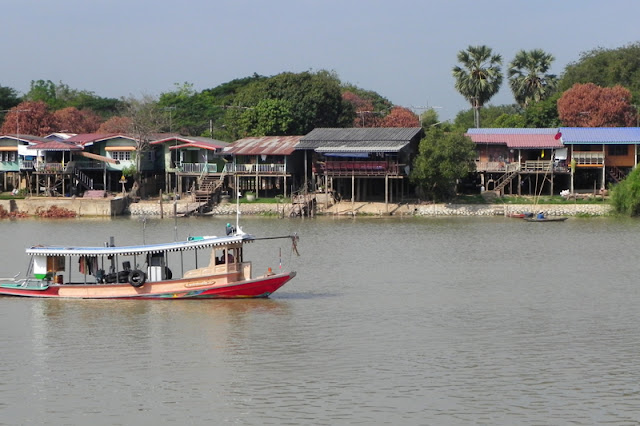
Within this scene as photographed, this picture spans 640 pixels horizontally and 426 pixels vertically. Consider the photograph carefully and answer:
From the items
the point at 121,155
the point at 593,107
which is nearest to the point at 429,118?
the point at 593,107

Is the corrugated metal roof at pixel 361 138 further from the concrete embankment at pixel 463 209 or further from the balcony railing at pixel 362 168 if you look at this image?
the concrete embankment at pixel 463 209

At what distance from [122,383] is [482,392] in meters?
6.90

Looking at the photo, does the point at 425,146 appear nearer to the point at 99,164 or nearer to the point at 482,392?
the point at 99,164

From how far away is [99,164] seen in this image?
209 feet

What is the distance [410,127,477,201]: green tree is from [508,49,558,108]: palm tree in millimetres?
16863

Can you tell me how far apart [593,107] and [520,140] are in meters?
8.32

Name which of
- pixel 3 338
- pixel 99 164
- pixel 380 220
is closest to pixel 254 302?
pixel 3 338

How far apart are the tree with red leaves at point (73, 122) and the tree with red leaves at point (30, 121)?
5.63 feet

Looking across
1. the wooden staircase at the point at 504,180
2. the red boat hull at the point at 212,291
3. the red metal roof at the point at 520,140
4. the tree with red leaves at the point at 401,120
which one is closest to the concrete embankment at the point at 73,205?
the red metal roof at the point at 520,140

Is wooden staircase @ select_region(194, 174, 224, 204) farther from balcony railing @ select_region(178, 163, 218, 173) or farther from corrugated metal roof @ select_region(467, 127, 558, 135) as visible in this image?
corrugated metal roof @ select_region(467, 127, 558, 135)

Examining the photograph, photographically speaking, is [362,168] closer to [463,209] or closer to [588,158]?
[463,209]

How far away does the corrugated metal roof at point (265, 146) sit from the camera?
197ft

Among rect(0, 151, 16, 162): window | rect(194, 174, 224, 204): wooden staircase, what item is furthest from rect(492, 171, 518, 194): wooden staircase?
rect(0, 151, 16, 162): window

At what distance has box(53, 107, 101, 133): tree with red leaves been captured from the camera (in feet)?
262
